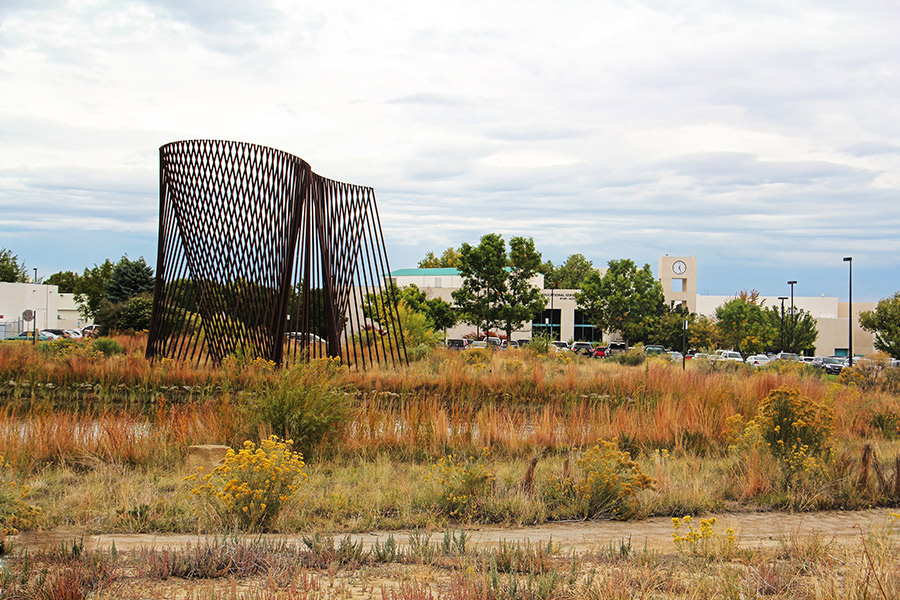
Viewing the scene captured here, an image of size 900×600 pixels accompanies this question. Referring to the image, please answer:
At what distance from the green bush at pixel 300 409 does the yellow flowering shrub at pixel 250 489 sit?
92.8 inches

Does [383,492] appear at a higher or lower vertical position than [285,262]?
lower

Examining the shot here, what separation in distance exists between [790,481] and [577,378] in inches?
227

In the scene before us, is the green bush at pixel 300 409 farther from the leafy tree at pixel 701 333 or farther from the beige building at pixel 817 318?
the beige building at pixel 817 318

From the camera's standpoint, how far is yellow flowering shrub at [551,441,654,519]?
20.2 feet

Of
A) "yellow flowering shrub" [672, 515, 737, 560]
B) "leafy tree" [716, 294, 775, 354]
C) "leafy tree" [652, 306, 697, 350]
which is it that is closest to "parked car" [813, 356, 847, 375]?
"leafy tree" [716, 294, 775, 354]

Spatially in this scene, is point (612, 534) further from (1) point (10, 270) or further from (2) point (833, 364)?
(1) point (10, 270)

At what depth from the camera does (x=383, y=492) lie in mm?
6410

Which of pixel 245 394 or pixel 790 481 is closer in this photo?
pixel 790 481

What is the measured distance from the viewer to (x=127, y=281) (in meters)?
44.0

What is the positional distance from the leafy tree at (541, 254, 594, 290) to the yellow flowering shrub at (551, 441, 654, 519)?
83.6 metres

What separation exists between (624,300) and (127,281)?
34.4m

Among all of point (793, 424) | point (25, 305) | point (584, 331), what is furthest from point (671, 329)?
point (793, 424)

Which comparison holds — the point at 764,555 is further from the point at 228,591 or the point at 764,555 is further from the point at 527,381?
the point at 527,381

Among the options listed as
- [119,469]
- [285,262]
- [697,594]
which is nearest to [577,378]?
[285,262]
